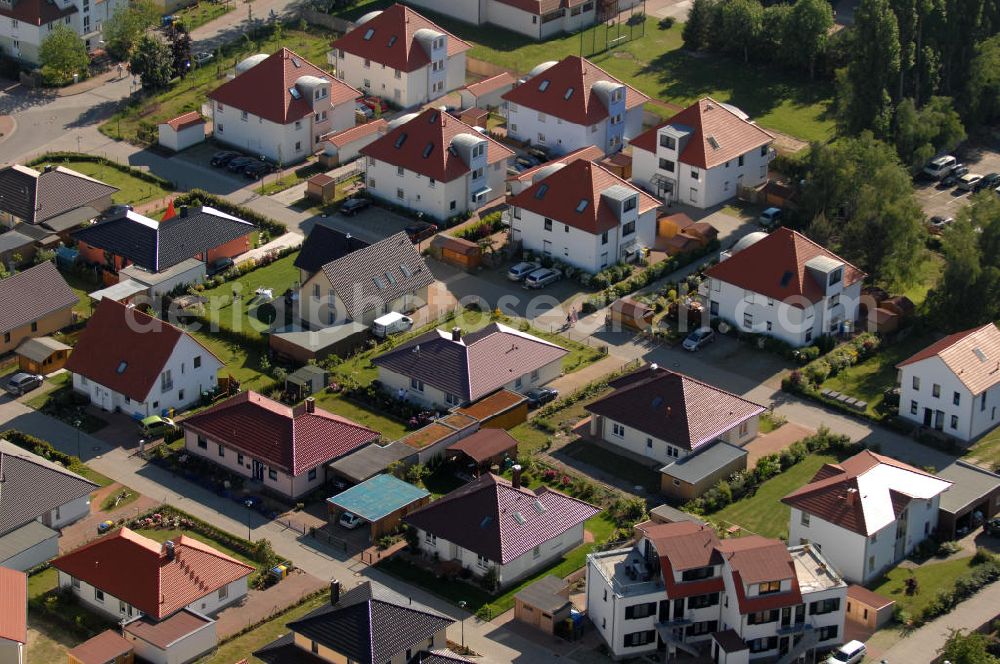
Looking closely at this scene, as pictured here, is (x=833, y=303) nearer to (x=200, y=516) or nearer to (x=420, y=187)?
(x=420, y=187)

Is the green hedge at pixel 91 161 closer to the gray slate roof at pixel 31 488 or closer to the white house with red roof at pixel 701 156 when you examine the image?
the white house with red roof at pixel 701 156

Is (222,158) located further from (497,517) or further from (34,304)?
(497,517)

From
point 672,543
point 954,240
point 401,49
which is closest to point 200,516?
point 672,543

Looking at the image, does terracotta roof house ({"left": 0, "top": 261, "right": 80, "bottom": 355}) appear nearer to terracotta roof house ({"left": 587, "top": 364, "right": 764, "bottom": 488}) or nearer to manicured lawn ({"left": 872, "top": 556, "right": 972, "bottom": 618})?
terracotta roof house ({"left": 587, "top": 364, "right": 764, "bottom": 488})

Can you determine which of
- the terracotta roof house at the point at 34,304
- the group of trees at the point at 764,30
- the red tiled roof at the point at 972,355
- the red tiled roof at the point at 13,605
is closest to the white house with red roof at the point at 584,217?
the red tiled roof at the point at 972,355

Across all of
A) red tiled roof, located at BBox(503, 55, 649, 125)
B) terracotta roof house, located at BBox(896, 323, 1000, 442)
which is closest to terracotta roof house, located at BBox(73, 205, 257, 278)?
red tiled roof, located at BBox(503, 55, 649, 125)
